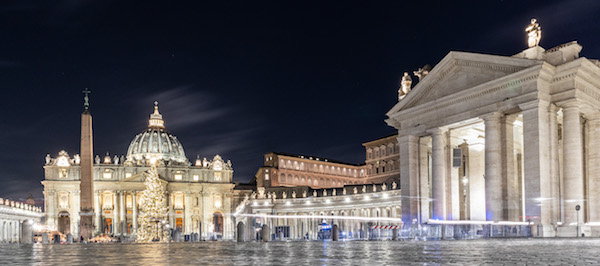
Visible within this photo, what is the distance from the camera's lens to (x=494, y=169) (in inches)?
1475

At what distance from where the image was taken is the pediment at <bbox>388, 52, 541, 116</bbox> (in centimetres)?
3764

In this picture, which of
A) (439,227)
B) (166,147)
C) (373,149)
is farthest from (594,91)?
(166,147)

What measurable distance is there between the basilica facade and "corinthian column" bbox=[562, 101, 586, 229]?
10918cm

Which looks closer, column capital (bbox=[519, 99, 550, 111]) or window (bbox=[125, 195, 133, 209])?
column capital (bbox=[519, 99, 550, 111])

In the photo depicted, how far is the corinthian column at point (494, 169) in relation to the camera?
37156 millimetres

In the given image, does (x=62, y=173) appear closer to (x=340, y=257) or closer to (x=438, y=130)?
(x=438, y=130)

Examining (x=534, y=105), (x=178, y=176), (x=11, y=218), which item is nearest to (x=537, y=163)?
(x=534, y=105)

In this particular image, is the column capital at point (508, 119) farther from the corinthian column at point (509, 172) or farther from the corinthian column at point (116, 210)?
the corinthian column at point (116, 210)

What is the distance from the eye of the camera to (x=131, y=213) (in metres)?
146

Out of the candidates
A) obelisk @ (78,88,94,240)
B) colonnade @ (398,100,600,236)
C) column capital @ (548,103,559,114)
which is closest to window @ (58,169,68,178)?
obelisk @ (78,88,94,240)

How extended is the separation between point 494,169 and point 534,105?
511 centimetres

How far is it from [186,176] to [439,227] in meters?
117

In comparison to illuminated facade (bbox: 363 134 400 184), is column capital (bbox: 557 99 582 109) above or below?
above

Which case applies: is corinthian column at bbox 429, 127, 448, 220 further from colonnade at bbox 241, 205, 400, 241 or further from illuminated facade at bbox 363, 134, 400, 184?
illuminated facade at bbox 363, 134, 400, 184
